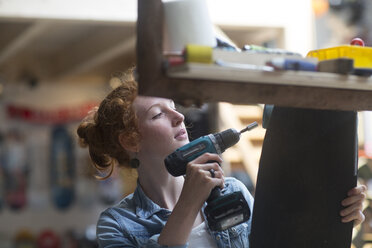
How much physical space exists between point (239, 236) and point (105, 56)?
3584 mm

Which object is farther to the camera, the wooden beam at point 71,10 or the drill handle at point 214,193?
the wooden beam at point 71,10

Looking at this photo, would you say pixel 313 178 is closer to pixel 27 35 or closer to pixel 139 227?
pixel 139 227

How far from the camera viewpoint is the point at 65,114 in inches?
229

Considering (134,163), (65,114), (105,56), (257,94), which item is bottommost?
(65,114)

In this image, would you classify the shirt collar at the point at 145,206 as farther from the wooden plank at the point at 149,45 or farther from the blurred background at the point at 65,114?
the blurred background at the point at 65,114

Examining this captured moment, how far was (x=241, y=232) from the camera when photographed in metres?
1.50

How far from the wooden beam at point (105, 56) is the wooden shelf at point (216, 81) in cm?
327

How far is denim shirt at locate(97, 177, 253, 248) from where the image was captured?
145 centimetres

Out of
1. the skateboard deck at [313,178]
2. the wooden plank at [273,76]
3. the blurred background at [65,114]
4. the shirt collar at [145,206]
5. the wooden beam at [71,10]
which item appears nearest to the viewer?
the wooden plank at [273,76]

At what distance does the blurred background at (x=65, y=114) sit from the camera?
14.5ft

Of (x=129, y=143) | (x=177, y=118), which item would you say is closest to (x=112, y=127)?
(x=129, y=143)

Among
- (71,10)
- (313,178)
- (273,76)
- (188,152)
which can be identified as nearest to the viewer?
(273,76)

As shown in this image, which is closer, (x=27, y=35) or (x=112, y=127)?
(x=112, y=127)

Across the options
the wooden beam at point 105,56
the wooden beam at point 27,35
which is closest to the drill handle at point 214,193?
the wooden beam at point 27,35
